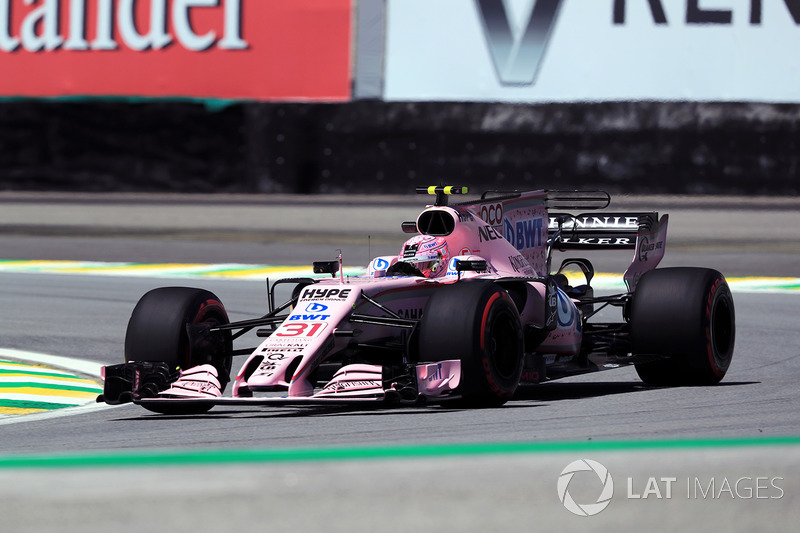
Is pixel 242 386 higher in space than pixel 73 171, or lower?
lower

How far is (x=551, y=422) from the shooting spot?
6.82m

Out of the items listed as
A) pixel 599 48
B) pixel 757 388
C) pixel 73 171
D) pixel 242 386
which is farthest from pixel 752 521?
pixel 73 171

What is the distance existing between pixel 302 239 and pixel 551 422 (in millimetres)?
13082

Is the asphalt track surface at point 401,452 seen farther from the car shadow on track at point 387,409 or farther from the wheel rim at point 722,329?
the wheel rim at point 722,329

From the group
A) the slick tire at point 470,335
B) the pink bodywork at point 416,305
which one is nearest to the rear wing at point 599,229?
the pink bodywork at point 416,305

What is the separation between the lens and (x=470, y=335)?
7047 mm

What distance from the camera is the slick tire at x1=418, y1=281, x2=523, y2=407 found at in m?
7.07

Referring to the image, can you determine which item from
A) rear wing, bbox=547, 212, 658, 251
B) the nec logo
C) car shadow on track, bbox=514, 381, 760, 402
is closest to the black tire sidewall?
car shadow on track, bbox=514, 381, 760, 402

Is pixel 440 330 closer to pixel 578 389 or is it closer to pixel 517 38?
pixel 578 389

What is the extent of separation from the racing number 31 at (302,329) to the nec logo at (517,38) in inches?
582

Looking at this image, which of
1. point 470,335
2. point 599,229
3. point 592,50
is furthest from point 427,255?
point 592,50

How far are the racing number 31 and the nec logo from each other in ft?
48.5

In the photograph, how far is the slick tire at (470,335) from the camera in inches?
279

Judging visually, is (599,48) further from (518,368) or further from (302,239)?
(518,368)
